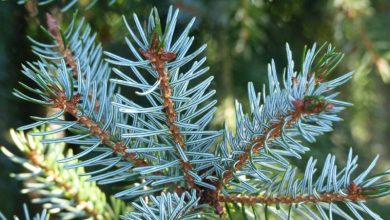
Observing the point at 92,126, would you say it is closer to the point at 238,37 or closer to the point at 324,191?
the point at 324,191

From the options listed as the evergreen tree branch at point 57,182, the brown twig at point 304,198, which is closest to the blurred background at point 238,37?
the evergreen tree branch at point 57,182

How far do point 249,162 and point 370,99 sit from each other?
0.64 meters

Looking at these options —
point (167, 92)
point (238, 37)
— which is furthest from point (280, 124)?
point (238, 37)

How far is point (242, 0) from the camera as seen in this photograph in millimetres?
694

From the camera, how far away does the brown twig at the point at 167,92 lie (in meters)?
0.28

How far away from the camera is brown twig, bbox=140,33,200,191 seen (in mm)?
281

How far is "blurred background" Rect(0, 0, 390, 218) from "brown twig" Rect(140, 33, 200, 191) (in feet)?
0.87

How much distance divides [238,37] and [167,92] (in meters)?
0.45

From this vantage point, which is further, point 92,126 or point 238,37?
point 238,37

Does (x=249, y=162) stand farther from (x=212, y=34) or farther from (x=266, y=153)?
(x=212, y=34)

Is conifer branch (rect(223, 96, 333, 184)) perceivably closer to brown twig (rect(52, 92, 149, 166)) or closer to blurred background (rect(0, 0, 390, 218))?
brown twig (rect(52, 92, 149, 166))

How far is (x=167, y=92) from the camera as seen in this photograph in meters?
0.30

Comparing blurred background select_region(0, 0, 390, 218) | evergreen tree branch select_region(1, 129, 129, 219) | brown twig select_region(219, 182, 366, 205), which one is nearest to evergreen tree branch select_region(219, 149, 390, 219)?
brown twig select_region(219, 182, 366, 205)

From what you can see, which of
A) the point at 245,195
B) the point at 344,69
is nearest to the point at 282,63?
the point at 344,69
